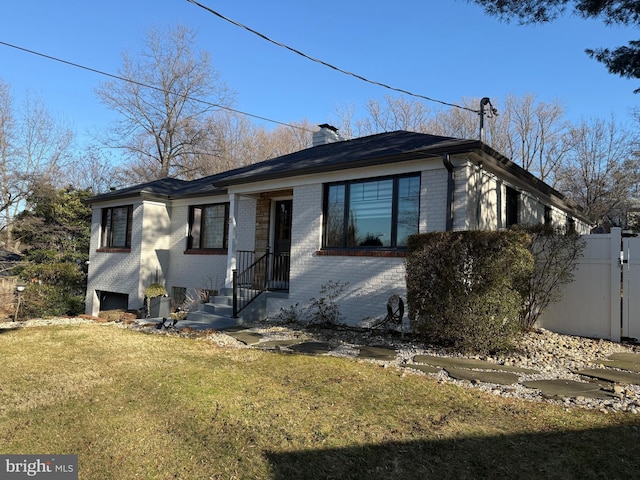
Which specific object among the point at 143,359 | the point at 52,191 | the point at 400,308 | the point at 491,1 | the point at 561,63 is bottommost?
the point at 143,359

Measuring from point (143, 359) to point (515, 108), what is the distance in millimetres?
27601

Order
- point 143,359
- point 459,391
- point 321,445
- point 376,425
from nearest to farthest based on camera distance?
1. point 321,445
2. point 376,425
3. point 459,391
4. point 143,359

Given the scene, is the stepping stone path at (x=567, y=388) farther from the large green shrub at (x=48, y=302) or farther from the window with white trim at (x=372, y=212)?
the large green shrub at (x=48, y=302)

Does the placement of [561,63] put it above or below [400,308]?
above

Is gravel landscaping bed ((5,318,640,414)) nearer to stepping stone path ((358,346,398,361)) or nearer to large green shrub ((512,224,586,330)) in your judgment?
stepping stone path ((358,346,398,361))

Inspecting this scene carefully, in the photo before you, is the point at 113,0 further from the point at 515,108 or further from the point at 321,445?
the point at 515,108

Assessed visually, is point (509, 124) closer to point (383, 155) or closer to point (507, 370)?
point (383, 155)

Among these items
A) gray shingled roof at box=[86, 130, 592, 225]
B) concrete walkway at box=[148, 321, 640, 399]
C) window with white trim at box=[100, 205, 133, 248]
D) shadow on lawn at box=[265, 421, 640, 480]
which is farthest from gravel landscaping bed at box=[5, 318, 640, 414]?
window with white trim at box=[100, 205, 133, 248]

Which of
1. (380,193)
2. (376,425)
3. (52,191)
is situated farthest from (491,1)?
(52,191)

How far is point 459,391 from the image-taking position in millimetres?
3959

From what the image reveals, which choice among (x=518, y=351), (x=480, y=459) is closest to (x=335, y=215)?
(x=518, y=351)

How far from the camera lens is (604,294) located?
657 centimetres

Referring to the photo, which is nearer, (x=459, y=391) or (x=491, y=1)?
(x=459, y=391)

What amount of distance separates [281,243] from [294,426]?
7662 mm
